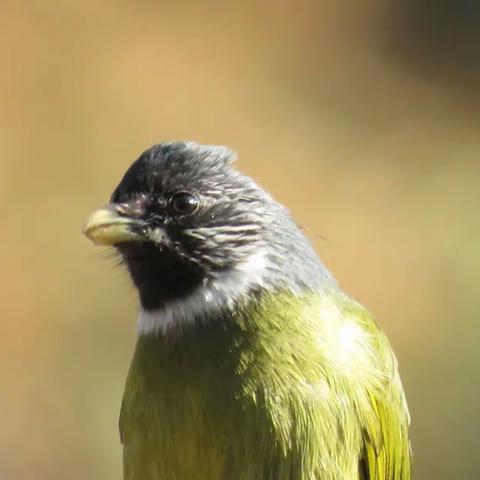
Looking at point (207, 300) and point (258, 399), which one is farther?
point (207, 300)

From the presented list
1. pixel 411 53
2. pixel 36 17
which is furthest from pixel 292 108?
pixel 36 17

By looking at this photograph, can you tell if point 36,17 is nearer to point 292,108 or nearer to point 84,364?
point 292,108

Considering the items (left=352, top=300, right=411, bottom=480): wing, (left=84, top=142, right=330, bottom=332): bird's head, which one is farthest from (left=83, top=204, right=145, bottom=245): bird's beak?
(left=352, top=300, right=411, bottom=480): wing

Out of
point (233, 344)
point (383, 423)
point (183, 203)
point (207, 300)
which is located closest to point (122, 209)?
point (183, 203)

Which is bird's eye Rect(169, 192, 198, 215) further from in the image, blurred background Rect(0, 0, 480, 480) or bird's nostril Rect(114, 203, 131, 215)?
blurred background Rect(0, 0, 480, 480)

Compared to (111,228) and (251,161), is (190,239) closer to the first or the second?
(111,228)

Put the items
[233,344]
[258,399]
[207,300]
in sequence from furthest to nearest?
[207,300] → [233,344] → [258,399]

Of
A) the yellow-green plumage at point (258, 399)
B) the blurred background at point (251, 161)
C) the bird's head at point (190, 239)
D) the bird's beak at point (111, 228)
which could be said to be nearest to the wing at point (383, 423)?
the yellow-green plumage at point (258, 399)
